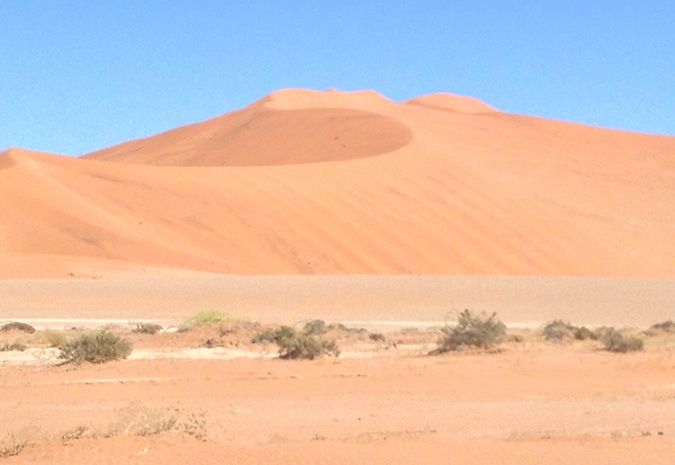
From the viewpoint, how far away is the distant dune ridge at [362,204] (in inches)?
1766

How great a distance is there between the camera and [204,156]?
2990 inches

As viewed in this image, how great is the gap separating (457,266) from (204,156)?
101ft

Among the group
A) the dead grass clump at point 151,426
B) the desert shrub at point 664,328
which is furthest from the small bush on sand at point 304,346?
the desert shrub at point 664,328

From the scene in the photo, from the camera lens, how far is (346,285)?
35.0m

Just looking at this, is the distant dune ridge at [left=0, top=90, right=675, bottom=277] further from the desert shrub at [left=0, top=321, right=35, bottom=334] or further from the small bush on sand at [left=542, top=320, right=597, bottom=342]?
the small bush on sand at [left=542, top=320, right=597, bottom=342]

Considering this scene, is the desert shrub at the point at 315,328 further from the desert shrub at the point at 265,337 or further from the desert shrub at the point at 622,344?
the desert shrub at the point at 622,344

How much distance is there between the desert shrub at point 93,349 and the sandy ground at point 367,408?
0.37 m

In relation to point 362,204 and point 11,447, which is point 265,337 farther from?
point 362,204

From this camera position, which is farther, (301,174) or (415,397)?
(301,174)

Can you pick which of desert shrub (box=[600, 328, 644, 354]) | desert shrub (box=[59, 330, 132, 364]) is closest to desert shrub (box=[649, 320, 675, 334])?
desert shrub (box=[600, 328, 644, 354])

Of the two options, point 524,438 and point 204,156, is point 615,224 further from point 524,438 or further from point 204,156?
point 524,438

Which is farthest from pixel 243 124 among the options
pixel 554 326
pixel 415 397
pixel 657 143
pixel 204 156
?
pixel 415 397

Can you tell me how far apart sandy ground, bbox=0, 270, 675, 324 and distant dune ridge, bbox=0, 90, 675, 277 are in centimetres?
480

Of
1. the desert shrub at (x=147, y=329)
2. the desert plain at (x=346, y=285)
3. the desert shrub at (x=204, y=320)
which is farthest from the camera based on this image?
the desert shrub at (x=204, y=320)
